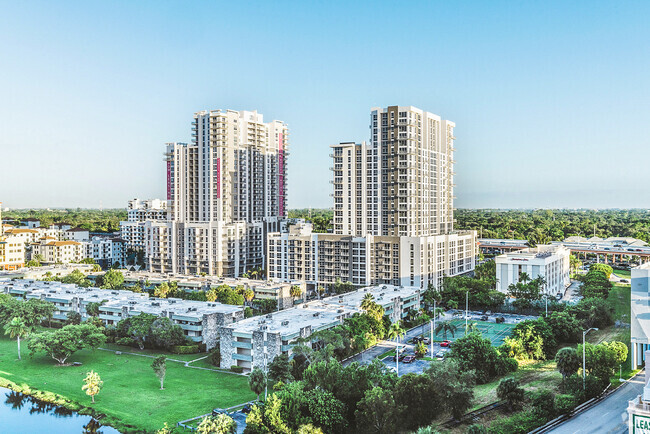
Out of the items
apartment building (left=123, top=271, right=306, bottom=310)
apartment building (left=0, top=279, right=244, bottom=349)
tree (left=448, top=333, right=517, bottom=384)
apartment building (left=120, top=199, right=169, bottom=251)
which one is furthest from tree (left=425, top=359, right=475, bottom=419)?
apartment building (left=120, top=199, right=169, bottom=251)

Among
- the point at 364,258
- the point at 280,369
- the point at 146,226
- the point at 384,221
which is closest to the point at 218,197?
the point at 146,226

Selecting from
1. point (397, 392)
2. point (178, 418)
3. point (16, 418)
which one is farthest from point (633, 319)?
point (16, 418)

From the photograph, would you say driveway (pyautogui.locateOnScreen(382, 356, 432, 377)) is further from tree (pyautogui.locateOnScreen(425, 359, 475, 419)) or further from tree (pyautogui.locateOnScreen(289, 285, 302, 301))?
tree (pyautogui.locateOnScreen(289, 285, 302, 301))

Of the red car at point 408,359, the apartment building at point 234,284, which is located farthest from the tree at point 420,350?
the apartment building at point 234,284

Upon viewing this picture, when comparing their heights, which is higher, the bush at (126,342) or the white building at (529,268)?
the white building at (529,268)

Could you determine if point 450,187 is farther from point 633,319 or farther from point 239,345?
point 239,345

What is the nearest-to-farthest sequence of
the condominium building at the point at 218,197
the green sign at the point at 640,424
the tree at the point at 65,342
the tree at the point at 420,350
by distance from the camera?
the green sign at the point at 640,424, the tree at the point at 65,342, the tree at the point at 420,350, the condominium building at the point at 218,197

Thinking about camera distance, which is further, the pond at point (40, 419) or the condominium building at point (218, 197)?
the condominium building at point (218, 197)

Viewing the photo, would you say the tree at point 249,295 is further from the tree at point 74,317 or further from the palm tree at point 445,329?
the palm tree at point 445,329
